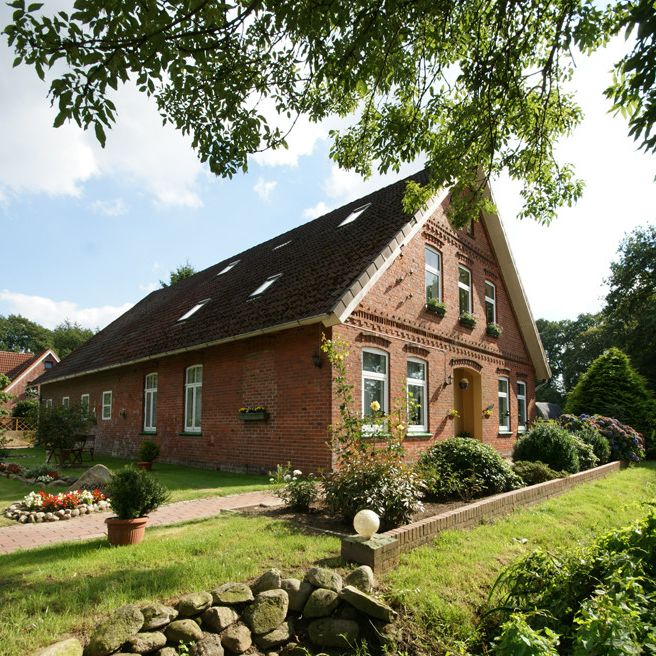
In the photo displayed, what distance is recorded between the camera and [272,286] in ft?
44.6

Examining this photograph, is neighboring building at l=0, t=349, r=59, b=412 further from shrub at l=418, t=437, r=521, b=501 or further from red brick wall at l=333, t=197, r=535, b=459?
shrub at l=418, t=437, r=521, b=501

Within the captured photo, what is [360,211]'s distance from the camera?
1553 cm

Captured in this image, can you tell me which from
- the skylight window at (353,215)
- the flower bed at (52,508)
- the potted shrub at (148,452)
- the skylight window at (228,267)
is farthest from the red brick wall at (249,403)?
the skylight window at (353,215)

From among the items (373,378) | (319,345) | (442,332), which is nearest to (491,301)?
(442,332)

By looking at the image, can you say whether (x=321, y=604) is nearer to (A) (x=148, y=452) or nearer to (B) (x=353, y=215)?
(A) (x=148, y=452)

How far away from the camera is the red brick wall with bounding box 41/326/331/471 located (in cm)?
1069

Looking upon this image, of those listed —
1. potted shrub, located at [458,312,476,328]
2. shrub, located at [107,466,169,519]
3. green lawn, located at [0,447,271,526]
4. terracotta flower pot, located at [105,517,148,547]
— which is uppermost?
potted shrub, located at [458,312,476,328]

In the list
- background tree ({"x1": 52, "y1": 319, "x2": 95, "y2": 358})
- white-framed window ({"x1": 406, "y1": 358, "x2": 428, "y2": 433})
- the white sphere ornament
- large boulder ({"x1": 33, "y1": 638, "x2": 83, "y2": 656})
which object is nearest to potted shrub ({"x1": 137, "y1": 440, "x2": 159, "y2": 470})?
white-framed window ({"x1": 406, "y1": 358, "x2": 428, "y2": 433})

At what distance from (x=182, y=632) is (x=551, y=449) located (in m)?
10.2

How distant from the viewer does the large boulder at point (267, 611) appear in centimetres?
379

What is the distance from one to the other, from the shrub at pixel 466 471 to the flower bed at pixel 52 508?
5.38 m

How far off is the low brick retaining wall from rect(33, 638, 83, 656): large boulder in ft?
8.32

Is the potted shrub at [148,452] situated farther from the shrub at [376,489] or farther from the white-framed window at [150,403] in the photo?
the shrub at [376,489]

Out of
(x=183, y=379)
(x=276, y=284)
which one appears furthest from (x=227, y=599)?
(x=183, y=379)
